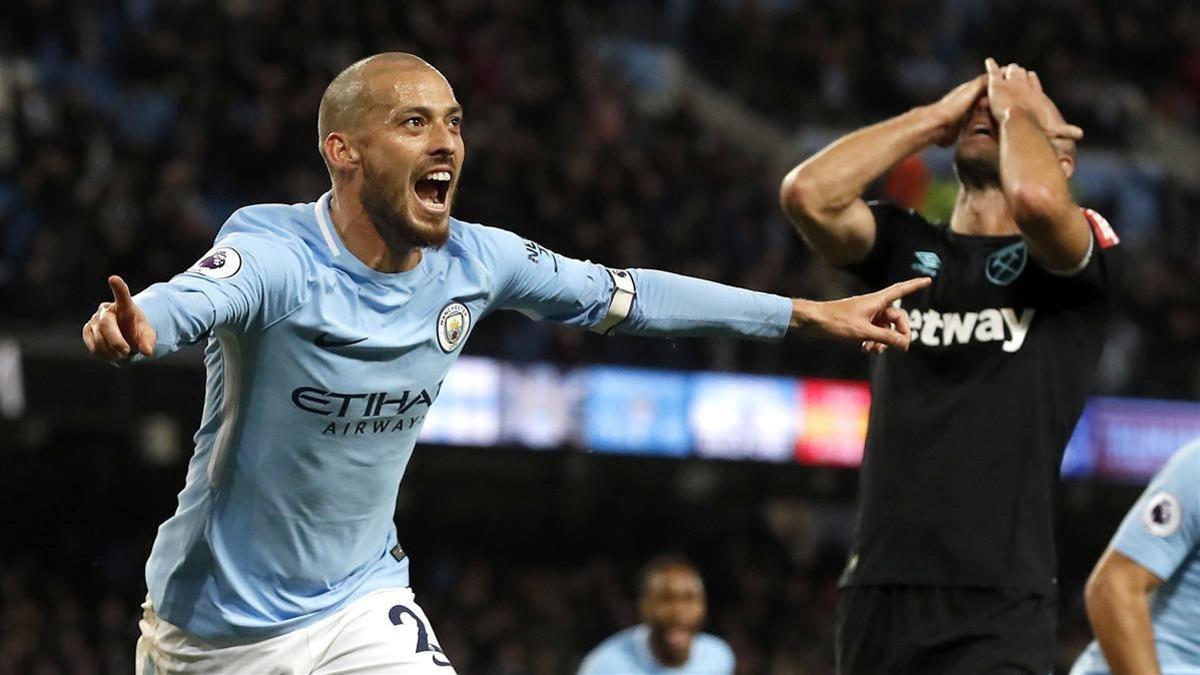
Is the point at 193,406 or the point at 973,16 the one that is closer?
the point at 193,406

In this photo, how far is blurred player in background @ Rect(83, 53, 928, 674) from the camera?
4363 mm

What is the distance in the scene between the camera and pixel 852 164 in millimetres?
5309

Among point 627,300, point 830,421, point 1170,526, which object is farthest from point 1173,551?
point 830,421

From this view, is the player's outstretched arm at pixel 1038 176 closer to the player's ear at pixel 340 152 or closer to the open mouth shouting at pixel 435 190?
the open mouth shouting at pixel 435 190

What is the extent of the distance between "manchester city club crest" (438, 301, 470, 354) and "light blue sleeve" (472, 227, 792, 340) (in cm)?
15

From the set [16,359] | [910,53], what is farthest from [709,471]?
[910,53]

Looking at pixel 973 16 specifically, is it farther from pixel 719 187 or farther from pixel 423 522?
pixel 423 522

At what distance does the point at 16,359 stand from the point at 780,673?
7456mm

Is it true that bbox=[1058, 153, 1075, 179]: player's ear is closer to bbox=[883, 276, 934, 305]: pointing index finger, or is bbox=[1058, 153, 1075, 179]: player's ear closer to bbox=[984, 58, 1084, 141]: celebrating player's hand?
bbox=[984, 58, 1084, 141]: celebrating player's hand

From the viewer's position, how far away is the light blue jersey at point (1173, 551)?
505 cm

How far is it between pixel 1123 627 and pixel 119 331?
2.86 m

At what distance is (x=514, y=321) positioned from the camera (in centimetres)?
1495

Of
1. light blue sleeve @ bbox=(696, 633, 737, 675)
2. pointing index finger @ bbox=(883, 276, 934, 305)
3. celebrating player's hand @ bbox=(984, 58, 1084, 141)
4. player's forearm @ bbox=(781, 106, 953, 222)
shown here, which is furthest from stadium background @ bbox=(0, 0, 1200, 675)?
pointing index finger @ bbox=(883, 276, 934, 305)

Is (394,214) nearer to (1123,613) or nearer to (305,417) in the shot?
(305,417)
